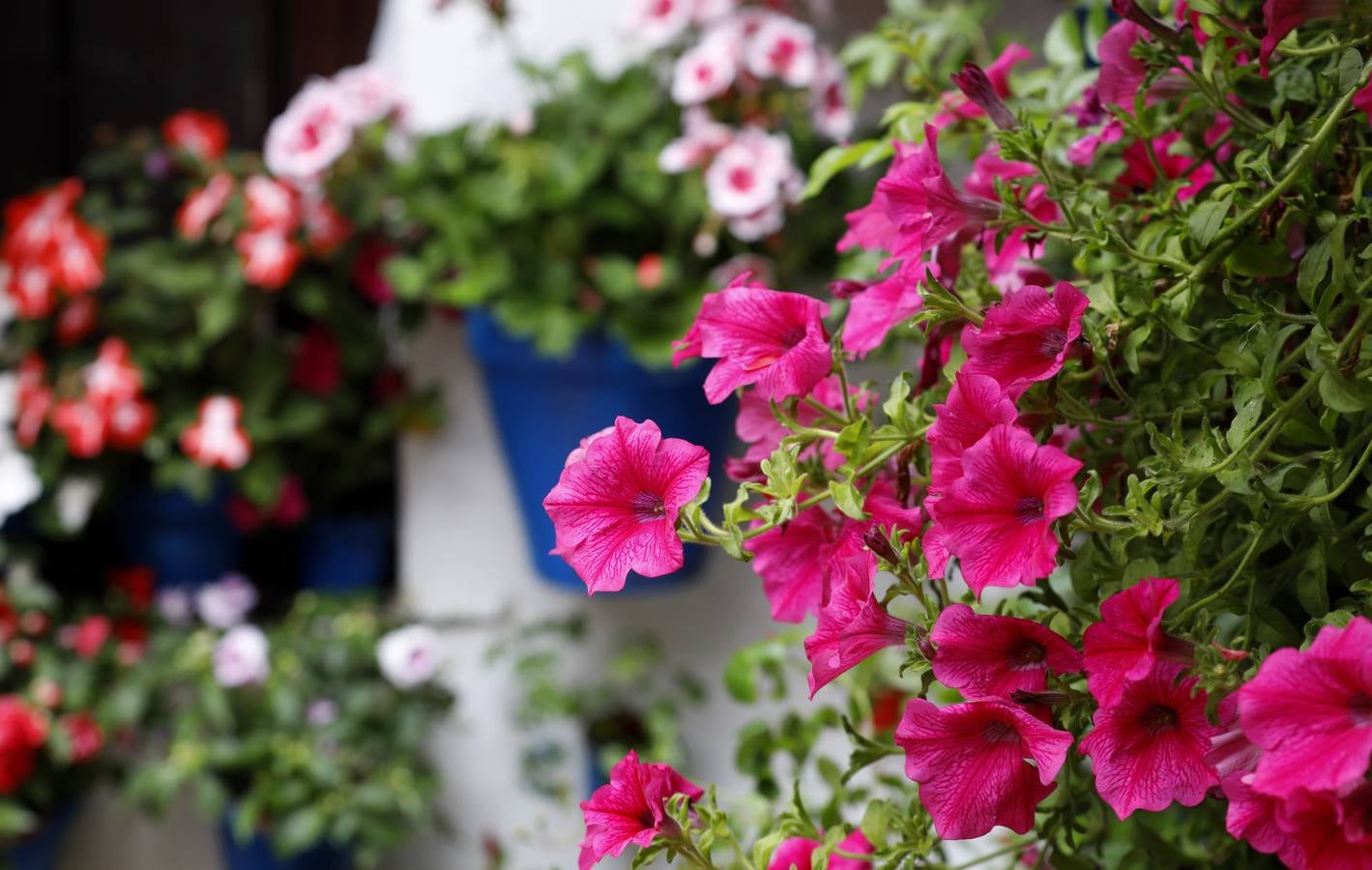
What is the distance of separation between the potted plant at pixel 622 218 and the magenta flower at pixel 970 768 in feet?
2.95

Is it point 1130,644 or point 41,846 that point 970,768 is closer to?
point 1130,644

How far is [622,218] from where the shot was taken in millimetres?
1369

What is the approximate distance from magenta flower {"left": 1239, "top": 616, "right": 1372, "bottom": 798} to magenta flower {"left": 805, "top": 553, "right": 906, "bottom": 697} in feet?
0.38

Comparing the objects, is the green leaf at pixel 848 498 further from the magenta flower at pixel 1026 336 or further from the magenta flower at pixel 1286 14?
→ the magenta flower at pixel 1286 14

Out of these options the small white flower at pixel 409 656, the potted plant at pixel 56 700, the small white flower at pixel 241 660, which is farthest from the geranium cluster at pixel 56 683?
the small white flower at pixel 409 656

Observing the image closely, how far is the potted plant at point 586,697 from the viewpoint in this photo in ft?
4.97

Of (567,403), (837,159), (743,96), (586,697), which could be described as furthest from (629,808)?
(586,697)

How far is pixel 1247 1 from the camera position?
53cm

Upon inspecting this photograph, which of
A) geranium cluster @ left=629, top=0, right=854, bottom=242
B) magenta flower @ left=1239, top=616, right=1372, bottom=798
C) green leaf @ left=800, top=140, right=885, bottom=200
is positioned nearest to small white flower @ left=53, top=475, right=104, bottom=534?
geranium cluster @ left=629, top=0, right=854, bottom=242

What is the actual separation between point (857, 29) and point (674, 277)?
1.21ft

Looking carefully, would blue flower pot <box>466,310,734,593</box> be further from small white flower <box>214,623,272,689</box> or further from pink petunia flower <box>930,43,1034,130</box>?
pink petunia flower <box>930,43,1034,130</box>

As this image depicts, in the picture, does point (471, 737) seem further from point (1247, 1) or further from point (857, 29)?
point (1247, 1)

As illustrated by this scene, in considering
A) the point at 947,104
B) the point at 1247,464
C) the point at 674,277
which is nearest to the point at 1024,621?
the point at 1247,464

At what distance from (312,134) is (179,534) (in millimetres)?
560
